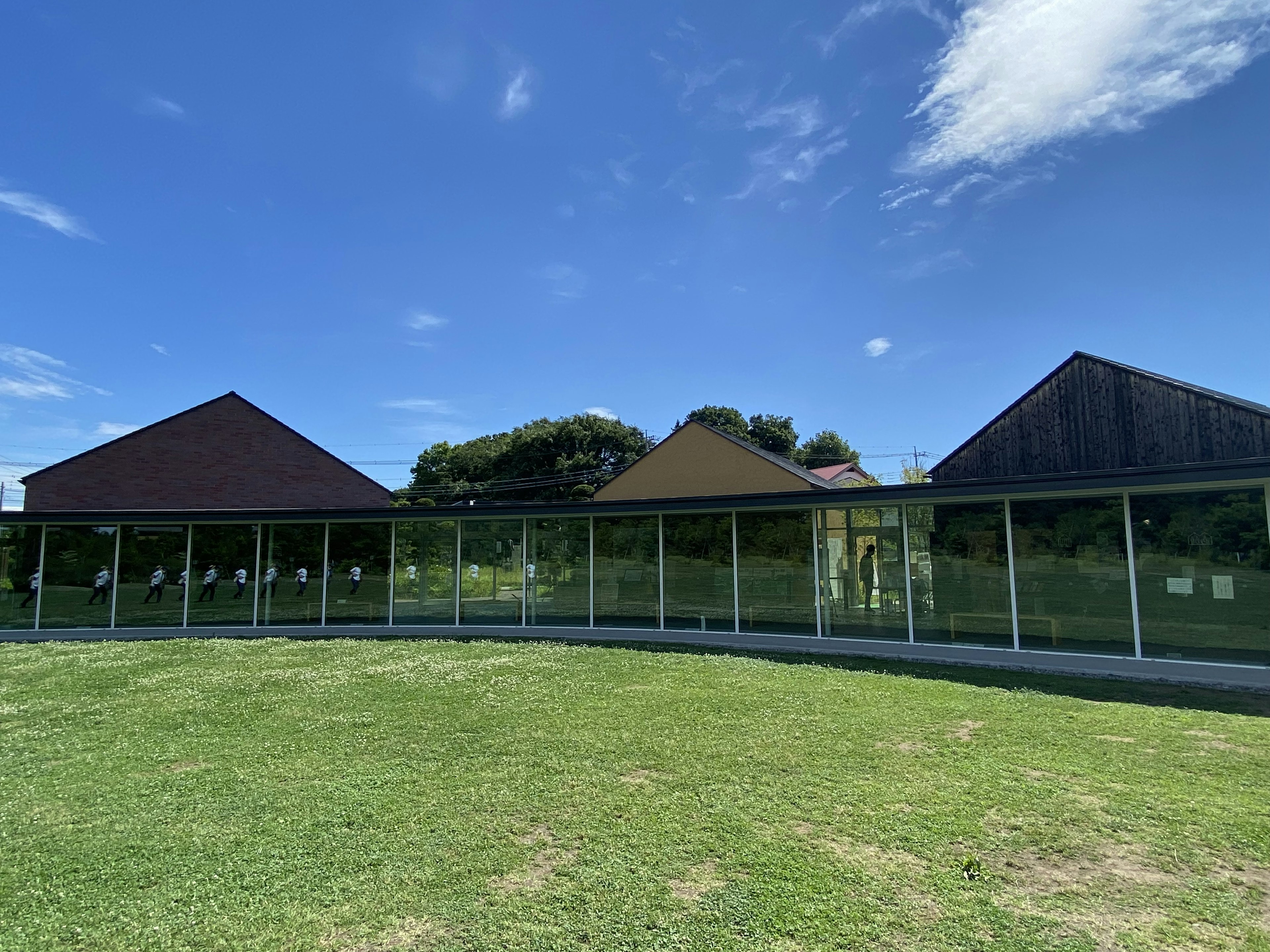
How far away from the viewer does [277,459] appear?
82.1 feet

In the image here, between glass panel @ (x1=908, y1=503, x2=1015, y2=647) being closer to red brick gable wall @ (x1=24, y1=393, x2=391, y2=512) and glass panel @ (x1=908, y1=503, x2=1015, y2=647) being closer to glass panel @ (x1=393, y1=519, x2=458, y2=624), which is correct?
glass panel @ (x1=393, y1=519, x2=458, y2=624)

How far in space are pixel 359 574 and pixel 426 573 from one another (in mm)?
1546

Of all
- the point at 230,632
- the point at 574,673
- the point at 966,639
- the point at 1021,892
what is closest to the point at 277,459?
the point at 230,632

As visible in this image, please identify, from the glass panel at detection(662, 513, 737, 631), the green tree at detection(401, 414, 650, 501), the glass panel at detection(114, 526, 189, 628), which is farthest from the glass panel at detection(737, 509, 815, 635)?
the green tree at detection(401, 414, 650, 501)

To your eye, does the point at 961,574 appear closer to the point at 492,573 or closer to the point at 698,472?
the point at 492,573

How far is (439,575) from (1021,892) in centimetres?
1318

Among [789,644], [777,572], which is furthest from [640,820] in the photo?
[777,572]

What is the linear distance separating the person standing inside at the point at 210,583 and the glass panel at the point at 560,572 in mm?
7135

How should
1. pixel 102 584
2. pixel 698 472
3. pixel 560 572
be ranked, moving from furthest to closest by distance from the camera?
pixel 698 472, pixel 102 584, pixel 560 572

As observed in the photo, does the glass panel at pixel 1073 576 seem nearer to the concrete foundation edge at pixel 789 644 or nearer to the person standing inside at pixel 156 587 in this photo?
the concrete foundation edge at pixel 789 644

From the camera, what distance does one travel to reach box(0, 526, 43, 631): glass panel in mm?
14734

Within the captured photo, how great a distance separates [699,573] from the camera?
13.4 meters

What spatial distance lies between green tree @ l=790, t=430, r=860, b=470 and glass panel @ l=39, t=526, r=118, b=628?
44056 mm

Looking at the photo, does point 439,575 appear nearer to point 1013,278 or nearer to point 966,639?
point 966,639
